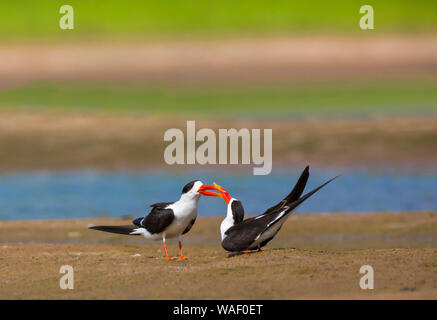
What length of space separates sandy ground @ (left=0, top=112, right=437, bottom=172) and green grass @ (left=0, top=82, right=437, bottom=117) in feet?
→ 4.87

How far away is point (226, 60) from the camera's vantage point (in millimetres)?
28297

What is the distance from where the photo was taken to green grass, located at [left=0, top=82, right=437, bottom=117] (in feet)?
73.3

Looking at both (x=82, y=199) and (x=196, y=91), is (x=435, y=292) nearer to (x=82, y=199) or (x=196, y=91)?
(x=82, y=199)

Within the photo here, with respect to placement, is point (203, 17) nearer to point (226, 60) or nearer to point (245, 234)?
point (226, 60)

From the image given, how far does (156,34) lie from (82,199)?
17066 mm

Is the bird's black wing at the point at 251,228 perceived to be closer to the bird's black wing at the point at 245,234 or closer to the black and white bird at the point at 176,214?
the bird's black wing at the point at 245,234

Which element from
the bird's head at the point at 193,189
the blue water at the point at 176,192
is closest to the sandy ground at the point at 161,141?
the blue water at the point at 176,192

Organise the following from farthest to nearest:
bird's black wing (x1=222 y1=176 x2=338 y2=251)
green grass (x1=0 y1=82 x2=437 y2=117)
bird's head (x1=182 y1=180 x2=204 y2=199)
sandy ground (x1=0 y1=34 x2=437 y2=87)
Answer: sandy ground (x1=0 y1=34 x2=437 y2=87) < green grass (x1=0 y1=82 x2=437 y2=117) < bird's head (x1=182 y1=180 x2=204 y2=199) < bird's black wing (x1=222 y1=176 x2=338 y2=251)

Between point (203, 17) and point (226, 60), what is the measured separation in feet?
17.5

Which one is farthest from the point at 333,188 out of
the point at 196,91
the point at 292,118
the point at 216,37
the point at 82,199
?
the point at 216,37

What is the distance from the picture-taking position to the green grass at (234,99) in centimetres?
2234

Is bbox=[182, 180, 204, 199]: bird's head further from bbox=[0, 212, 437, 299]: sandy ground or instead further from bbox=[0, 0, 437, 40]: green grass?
bbox=[0, 0, 437, 40]: green grass

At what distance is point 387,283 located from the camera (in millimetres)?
7648

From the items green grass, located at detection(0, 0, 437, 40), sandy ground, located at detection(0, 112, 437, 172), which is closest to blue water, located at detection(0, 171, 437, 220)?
sandy ground, located at detection(0, 112, 437, 172)
